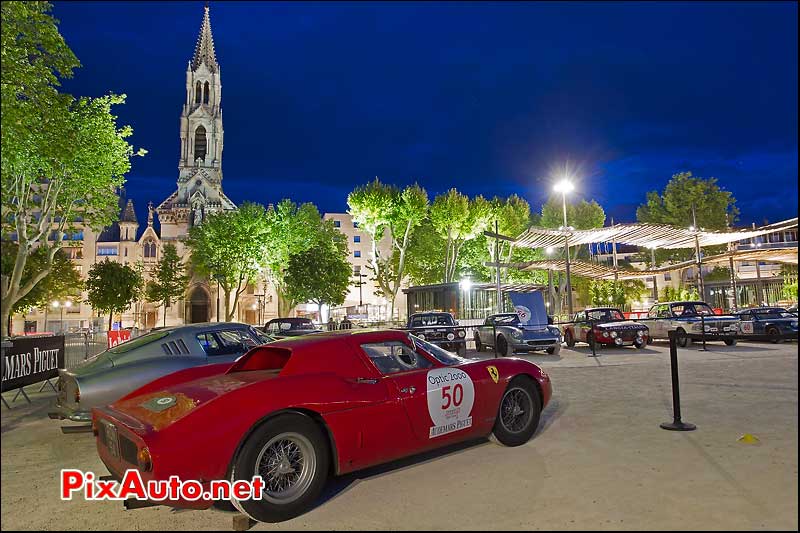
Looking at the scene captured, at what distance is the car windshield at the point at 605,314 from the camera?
60.3 feet

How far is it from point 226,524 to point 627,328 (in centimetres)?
1626

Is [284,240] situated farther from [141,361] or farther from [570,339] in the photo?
[141,361]

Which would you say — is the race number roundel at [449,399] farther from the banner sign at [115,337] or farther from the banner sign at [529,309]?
the banner sign at [115,337]

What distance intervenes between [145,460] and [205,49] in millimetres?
90298

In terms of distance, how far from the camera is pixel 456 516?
3676 mm

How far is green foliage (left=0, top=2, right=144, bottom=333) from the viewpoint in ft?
19.9

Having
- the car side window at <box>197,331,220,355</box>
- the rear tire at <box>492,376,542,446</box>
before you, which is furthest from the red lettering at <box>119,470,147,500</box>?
the car side window at <box>197,331,220,355</box>

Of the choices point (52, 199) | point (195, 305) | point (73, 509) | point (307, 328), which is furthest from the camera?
point (195, 305)

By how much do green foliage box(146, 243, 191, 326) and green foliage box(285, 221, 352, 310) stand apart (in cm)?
2069

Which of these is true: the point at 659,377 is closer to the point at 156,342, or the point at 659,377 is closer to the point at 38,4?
the point at 156,342


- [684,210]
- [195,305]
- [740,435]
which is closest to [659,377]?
[740,435]

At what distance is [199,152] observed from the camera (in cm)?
7431

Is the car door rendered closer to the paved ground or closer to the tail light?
the paved ground

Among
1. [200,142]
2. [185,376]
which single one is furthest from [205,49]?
[185,376]
